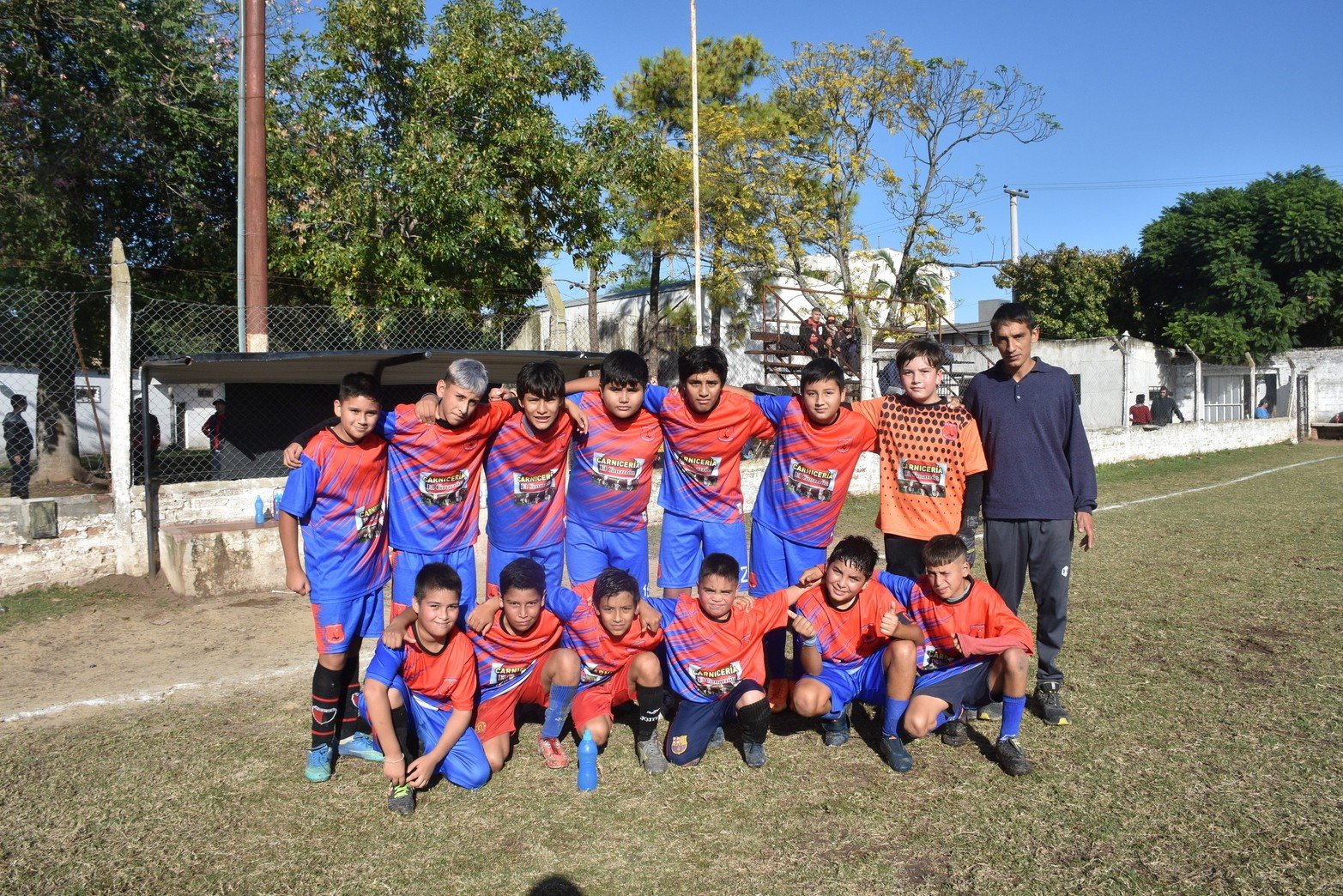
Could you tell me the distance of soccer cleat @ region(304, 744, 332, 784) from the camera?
12.2 ft

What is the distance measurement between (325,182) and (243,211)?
9.13 ft

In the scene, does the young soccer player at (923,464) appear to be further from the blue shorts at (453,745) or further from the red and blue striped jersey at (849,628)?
the blue shorts at (453,745)

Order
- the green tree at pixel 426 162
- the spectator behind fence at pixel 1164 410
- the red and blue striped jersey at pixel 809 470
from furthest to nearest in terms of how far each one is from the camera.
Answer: the spectator behind fence at pixel 1164 410 → the green tree at pixel 426 162 → the red and blue striped jersey at pixel 809 470

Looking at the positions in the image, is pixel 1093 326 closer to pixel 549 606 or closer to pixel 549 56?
pixel 549 56

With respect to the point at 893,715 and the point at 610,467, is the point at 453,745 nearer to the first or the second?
the point at 610,467

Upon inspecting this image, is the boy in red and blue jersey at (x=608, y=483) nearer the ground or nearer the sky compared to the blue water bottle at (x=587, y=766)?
nearer the sky

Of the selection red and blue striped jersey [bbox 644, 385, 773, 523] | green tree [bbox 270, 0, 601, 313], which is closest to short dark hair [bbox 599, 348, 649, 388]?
red and blue striped jersey [bbox 644, 385, 773, 523]

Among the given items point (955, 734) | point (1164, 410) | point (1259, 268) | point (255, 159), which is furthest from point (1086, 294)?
point (955, 734)

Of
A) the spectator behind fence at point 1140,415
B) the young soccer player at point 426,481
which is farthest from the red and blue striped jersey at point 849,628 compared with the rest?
the spectator behind fence at point 1140,415

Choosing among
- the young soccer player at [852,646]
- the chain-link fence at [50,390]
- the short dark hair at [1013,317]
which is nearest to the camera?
the young soccer player at [852,646]

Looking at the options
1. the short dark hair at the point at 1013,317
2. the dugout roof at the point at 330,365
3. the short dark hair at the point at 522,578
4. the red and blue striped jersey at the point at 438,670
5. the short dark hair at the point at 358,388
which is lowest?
the red and blue striped jersey at the point at 438,670

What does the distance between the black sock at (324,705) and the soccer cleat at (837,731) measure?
2.15 meters

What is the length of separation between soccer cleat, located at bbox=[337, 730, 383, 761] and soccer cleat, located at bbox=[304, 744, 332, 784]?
18 cm

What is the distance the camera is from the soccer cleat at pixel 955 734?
13.3ft
